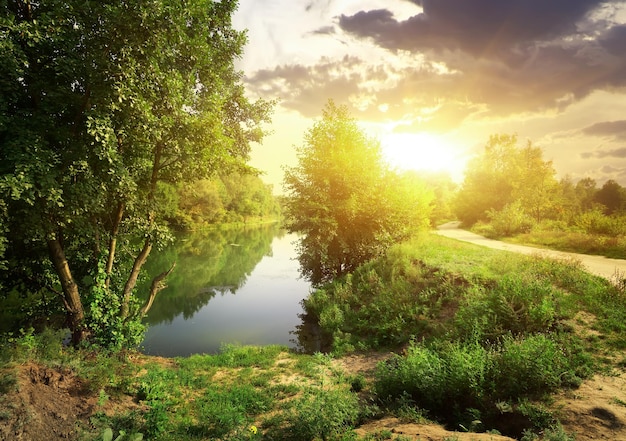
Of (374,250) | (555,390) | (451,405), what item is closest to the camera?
(555,390)

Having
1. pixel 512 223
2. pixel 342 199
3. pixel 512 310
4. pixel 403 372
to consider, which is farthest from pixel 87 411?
pixel 512 223

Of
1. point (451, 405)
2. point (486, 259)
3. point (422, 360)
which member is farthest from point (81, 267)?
point (486, 259)

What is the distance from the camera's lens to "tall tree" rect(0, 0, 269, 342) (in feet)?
21.8

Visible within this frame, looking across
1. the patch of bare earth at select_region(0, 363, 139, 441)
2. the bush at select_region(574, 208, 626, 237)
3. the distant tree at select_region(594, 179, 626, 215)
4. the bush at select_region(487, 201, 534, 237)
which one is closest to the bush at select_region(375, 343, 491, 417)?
the patch of bare earth at select_region(0, 363, 139, 441)

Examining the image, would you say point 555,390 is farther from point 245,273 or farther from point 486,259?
point 245,273

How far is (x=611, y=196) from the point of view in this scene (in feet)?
200

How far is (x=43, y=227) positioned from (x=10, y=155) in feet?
7.45

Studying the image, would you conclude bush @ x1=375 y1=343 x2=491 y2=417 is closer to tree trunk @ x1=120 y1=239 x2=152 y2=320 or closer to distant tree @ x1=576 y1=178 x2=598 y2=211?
tree trunk @ x1=120 y1=239 x2=152 y2=320

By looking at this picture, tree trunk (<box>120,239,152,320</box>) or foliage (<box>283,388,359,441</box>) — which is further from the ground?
tree trunk (<box>120,239,152,320</box>)

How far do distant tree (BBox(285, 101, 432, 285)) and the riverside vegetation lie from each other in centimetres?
827

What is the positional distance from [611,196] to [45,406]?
8616cm

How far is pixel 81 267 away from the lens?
397 inches

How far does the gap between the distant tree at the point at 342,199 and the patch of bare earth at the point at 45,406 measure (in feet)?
48.4

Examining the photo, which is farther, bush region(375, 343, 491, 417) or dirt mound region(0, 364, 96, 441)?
bush region(375, 343, 491, 417)
